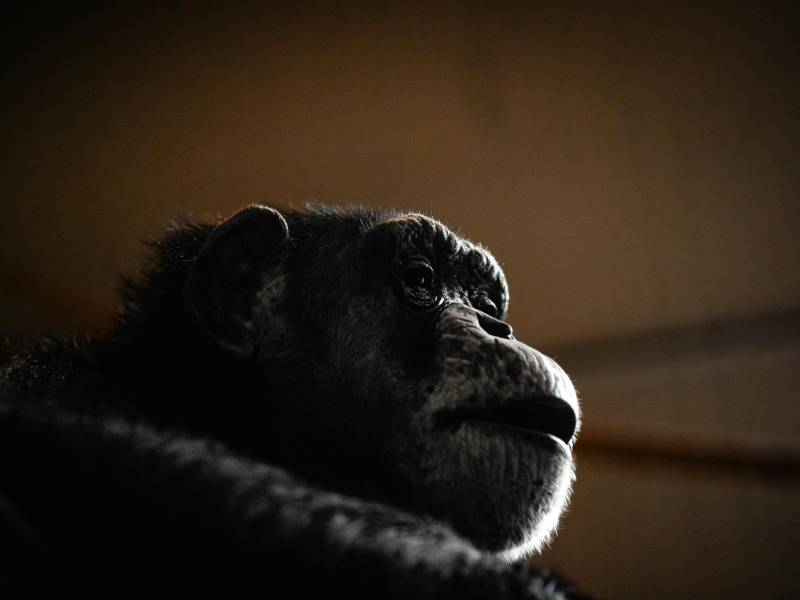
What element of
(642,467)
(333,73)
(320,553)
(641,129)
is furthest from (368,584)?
(642,467)

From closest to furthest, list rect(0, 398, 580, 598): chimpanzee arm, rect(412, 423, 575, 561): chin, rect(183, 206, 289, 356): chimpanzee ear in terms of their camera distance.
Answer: rect(0, 398, 580, 598): chimpanzee arm
rect(412, 423, 575, 561): chin
rect(183, 206, 289, 356): chimpanzee ear

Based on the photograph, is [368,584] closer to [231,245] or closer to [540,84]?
[231,245]

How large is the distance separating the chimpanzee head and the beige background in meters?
1.88

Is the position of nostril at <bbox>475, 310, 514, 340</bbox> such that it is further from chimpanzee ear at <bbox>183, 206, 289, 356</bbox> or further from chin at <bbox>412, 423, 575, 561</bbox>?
chimpanzee ear at <bbox>183, 206, 289, 356</bbox>

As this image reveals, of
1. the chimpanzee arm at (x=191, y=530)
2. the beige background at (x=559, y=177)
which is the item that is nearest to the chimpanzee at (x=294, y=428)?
the chimpanzee arm at (x=191, y=530)

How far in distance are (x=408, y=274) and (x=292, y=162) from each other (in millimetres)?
2114

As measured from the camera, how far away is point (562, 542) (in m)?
3.76

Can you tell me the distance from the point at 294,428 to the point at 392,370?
14 cm

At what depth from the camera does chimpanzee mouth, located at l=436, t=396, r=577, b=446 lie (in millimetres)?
840

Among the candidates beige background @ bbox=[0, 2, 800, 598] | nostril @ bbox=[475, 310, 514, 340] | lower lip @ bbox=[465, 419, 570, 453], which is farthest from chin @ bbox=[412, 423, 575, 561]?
beige background @ bbox=[0, 2, 800, 598]

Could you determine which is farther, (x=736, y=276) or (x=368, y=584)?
(x=736, y=276)

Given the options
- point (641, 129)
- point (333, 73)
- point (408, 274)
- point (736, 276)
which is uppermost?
point (333, 73)

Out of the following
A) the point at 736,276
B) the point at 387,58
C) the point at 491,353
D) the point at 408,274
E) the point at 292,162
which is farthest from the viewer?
the point at 736,276

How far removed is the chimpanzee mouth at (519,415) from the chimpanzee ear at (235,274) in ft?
0.96
